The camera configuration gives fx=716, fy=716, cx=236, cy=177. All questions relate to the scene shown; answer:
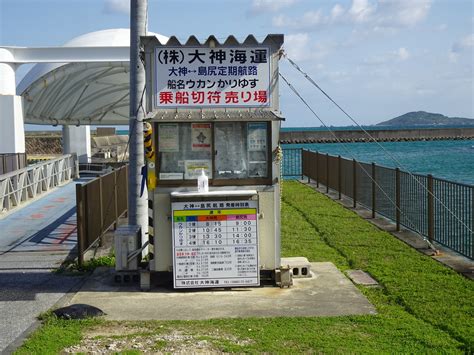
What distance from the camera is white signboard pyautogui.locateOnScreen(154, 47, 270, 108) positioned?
9180mm

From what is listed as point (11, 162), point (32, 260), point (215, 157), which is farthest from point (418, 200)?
point (11, 162)

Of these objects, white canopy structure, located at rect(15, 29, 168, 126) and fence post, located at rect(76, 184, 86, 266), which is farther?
white canopy structure, located at rect(15, 29, 168, 126)

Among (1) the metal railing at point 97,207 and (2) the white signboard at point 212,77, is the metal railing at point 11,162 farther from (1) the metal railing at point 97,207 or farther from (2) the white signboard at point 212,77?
(2) the white signboard at point 212,77

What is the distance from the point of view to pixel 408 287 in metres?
9.01

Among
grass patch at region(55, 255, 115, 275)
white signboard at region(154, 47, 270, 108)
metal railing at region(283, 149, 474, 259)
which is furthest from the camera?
metal railing at region(283, 149, 474, 259)

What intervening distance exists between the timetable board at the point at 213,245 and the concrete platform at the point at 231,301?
178mm

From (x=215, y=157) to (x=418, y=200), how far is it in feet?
17.6

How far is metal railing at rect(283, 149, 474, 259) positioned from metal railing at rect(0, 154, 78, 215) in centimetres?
895

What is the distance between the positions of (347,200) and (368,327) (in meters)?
13.1

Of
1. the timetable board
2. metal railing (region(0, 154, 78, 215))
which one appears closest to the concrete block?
the timetable board

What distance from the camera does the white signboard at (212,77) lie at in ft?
30.1

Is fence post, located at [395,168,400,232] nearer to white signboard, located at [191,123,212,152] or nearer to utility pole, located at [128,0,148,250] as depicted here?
utility pole, located at [128,0,148,250]

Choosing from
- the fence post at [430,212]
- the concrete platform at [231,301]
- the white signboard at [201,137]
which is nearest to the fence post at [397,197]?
the fence post at [430,212]

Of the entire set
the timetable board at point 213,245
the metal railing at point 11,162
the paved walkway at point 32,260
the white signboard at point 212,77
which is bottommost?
the paved walkway at point 32,260
